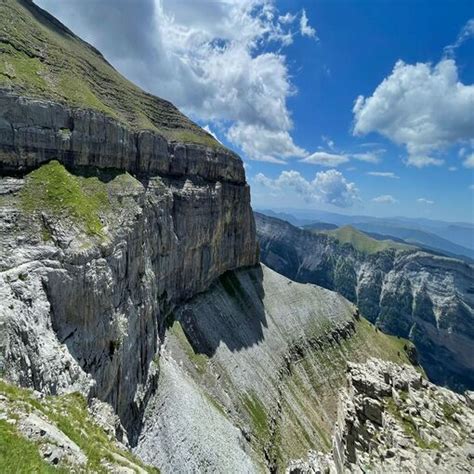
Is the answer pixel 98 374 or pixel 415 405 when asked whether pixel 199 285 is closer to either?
pixel 98 374

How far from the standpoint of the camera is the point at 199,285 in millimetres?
93750

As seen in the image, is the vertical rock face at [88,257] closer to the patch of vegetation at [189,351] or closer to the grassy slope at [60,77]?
the patch of vegetation at [189,351]

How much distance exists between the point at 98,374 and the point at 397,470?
94.8ft

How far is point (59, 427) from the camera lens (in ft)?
61.1

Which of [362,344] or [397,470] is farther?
[362,344]

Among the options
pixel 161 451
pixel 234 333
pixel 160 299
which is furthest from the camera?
pixel 234 333

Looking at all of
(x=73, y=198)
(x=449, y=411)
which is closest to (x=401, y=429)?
(x=449, y=411)

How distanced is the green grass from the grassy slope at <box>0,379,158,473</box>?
2005 cm

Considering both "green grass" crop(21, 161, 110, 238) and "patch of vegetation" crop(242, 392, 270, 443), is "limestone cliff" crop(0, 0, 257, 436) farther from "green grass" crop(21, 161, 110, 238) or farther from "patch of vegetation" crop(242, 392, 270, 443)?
"patch of vegetation" crop(242, 392, 270, 443)

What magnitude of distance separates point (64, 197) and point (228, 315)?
58.7 m

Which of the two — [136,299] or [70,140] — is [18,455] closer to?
[136,299]

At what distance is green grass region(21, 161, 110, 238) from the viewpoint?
4072 cm

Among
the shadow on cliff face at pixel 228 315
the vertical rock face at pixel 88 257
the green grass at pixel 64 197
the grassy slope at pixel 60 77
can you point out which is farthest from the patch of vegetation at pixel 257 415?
the grassy slope at pixel 60 77

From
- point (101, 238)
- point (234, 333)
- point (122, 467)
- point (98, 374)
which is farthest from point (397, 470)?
point (234, 333)
